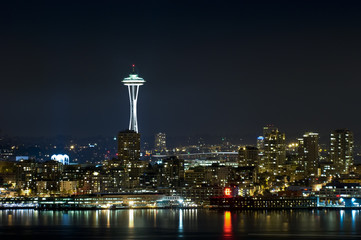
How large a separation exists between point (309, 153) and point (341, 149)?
Result: 449cm

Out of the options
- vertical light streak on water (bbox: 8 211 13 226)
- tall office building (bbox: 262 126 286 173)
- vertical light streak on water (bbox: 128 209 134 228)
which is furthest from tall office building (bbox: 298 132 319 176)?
vertical light streak on water (bbox: 8 211 13 226)

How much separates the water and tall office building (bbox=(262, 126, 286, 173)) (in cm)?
3506

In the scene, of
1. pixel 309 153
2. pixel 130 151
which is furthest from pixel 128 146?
pixel 309 153

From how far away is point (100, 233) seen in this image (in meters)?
59.4

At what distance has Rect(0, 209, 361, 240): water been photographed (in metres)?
58.0

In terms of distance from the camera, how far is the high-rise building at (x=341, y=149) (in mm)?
120188

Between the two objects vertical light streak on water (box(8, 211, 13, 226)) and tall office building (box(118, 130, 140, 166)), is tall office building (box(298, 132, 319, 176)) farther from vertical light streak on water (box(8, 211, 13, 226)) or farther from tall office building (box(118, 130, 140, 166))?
vertical light streak on water (box(8, 211, 13, 226))

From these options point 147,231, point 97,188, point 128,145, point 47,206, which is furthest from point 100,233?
point 128,145

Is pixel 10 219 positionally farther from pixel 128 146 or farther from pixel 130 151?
pixel 128 146

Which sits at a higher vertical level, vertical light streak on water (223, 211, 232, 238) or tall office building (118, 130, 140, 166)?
tall office building (118, 130, 140, 166)

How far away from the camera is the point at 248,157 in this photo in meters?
119

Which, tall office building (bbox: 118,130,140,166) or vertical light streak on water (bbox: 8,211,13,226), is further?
tall office building (bbox: 118,130,140,166)

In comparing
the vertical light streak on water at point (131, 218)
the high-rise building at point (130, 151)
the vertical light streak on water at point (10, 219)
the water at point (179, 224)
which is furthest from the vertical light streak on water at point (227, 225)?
the high-rise building at point (130, 151)

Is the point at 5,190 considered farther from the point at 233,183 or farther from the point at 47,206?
the point at 233,183
